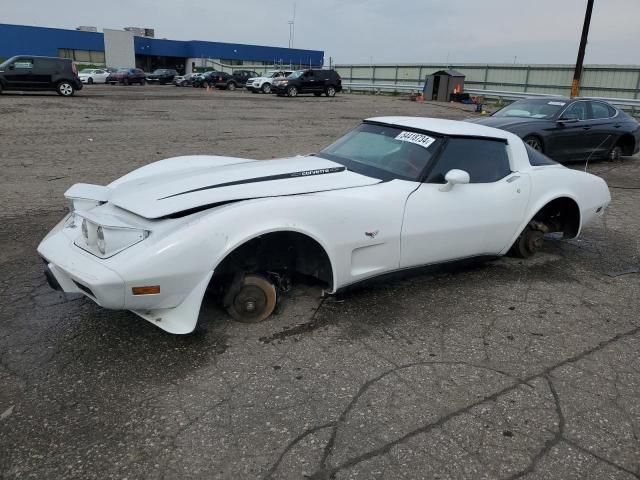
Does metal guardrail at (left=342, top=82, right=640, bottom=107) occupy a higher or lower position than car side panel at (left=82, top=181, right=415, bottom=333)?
higher

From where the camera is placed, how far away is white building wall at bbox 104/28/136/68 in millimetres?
59031

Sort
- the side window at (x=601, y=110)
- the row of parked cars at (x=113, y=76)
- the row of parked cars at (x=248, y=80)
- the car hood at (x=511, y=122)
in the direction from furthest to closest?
the row of parked cars at (x=113, y=76) → the row of parked cars at (x=248, y=80) → the side window at (x=601, y=110) → the car hood at (x=511, y=122)

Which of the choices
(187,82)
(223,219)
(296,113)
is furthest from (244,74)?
(223,219)

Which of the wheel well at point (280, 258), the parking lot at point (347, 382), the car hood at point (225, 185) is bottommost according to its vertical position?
the parking lot at point (347, 382)

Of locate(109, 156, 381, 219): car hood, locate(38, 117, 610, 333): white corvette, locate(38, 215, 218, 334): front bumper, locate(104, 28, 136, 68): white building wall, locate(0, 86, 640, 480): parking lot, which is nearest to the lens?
locate(0, 86, 640, 480): parking lot

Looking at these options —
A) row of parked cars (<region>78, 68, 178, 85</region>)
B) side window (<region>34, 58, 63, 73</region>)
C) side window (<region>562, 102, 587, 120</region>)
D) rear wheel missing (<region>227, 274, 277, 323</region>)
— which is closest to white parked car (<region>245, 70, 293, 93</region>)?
row of parked cars (<region>78, 68, 178, 85</region>)

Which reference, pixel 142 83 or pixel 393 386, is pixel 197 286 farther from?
pixel 142 83

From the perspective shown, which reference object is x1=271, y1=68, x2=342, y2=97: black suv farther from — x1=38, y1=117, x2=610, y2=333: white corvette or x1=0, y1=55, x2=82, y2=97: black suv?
x1=38, y1=117, x2=610, y2=333: white corvette

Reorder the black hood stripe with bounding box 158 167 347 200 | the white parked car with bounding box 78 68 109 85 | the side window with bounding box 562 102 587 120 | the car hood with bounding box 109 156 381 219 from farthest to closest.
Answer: the white parked car with bounding box 78 68 109 85, the side window with bounding box 562 102 587 120, the black hood stripe with bounding box 158 167 347 200, the car hood with bounding box 109 156 381 219

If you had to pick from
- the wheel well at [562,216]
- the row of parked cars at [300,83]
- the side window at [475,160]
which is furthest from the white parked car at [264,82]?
the side window at [475,160]

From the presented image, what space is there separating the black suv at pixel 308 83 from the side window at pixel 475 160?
2618cm

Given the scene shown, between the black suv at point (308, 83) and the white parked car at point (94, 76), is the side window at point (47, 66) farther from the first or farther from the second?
the white parked car at point (94, 76)

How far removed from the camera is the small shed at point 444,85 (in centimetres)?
2823

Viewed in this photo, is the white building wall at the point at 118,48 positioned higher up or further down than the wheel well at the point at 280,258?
higher up
